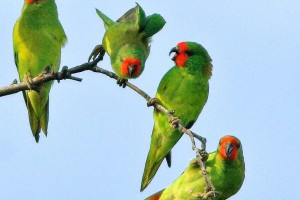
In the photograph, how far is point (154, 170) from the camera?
7605 millimetres

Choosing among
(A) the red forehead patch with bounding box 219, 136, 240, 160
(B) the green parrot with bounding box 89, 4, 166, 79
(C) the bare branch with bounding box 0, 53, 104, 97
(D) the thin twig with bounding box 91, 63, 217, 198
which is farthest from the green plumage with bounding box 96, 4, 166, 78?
(D) the thin twig with bounding box 91, 63, 217, 198

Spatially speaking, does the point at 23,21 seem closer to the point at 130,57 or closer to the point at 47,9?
the point at 47,9

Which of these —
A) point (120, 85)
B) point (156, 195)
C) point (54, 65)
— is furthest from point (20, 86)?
point (156, 195)

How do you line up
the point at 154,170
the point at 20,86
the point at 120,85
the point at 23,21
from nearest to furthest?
the point at 20,86
the point at 120,85
the point at 23,21
the point at 154,170

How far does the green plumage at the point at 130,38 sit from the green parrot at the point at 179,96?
0.42 meters

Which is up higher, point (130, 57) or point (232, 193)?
point (130, 57)

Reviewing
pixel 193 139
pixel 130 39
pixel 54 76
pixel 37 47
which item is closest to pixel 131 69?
pixel 130 39

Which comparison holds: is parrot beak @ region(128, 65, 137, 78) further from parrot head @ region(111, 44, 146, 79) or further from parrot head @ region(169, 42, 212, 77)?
parrot head @ region(169, 42, 212, 77)

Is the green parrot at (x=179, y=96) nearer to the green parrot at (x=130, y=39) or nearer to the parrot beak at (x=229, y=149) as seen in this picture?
the green parrot at (x=130, y=39)

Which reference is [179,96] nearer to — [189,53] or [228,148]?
[189,53]

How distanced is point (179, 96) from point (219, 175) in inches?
37.4

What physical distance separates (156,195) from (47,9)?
233 cm

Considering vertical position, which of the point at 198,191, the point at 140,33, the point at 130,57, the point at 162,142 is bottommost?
the point at 198,191

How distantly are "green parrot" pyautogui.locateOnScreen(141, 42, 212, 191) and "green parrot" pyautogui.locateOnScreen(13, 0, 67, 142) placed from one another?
3.92 ft
